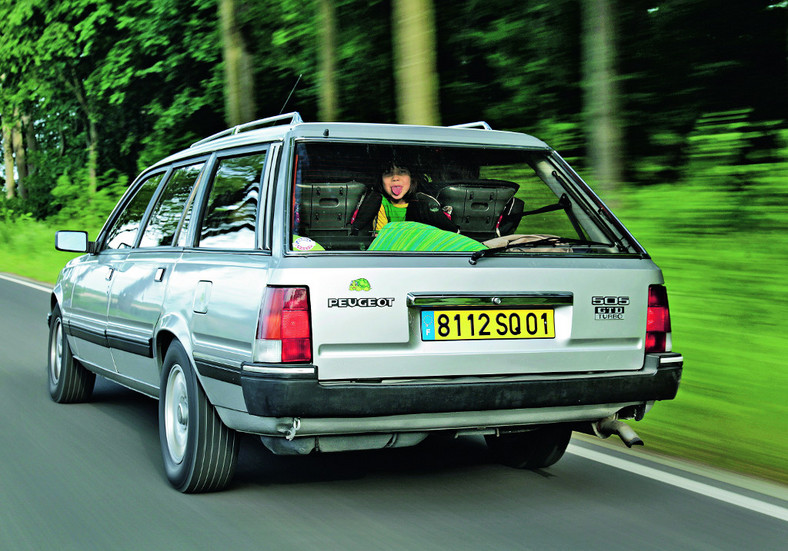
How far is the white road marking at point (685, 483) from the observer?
454 centimetres

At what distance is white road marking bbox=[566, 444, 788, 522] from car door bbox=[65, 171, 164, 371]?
9.44 ft

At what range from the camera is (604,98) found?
392 inches

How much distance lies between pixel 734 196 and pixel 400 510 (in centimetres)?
446

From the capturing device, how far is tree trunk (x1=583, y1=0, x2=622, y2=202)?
992 centimetres

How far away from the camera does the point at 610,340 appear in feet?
14.9

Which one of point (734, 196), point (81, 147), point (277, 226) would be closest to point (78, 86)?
point (81, 147)

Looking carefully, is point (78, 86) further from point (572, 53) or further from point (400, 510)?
point (400, 510)

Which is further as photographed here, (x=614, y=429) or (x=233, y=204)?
(x=233, y=204)

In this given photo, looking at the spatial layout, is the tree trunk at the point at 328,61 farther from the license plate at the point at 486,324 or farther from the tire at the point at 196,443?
the license plate at the point at 486,324

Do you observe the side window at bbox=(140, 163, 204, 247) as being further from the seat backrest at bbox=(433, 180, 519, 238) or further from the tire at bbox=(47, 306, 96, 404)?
the tire at bbox=(47, 306, 96, 404)

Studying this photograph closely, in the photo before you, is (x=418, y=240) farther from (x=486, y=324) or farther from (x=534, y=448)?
(x=534, y=448)

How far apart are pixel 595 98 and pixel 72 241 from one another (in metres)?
5.49

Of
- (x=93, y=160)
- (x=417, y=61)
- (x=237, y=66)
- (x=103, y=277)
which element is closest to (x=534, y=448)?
(x=103, y=277)

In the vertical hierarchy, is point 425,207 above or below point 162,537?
above
